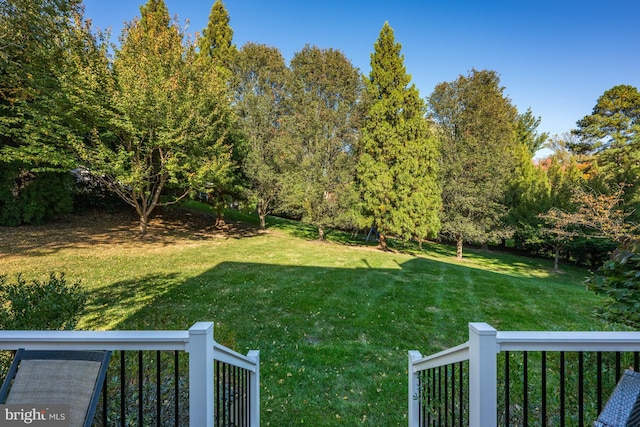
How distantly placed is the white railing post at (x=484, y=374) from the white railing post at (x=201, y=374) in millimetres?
1159

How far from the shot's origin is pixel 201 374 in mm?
1203

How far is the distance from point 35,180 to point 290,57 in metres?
11.9

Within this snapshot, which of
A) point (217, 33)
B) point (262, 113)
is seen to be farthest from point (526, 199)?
point (217, 33)

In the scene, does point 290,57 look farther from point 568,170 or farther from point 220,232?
point 568,170

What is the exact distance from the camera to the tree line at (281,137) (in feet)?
28.7

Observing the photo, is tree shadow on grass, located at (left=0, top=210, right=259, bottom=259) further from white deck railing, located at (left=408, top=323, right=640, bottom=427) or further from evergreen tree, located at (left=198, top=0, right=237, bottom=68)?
white deck railing, located at (left=408, top=323, right=640, bottom=427)

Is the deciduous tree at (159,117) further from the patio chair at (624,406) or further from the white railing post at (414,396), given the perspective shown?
the patio chair at (624,406)

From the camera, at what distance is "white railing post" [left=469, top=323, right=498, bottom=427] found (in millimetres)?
1197

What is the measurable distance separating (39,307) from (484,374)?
132 inches

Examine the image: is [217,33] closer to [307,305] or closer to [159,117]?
[159,117]

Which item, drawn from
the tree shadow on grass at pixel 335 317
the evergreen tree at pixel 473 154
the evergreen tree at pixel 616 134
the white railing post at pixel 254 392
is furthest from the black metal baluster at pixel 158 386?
the evergreen tree at pixel 616 134

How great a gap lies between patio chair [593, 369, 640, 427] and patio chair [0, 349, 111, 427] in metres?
1.98

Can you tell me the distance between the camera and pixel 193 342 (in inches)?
46.4

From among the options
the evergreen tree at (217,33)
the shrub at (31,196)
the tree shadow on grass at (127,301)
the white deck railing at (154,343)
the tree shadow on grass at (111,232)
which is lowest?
the tree shadow on grass at (127,301)
